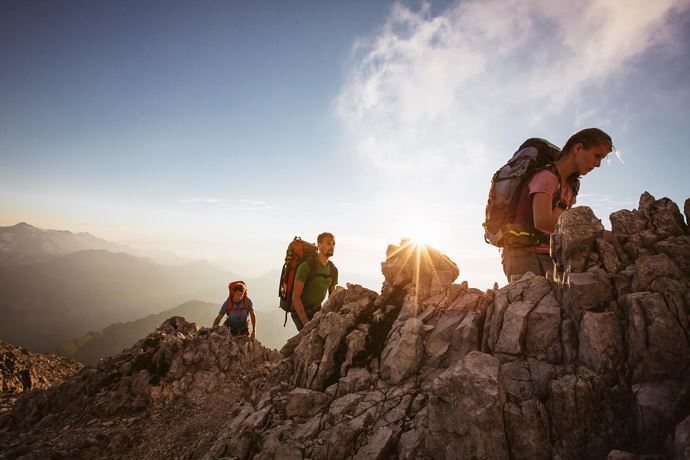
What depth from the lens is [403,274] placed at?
9.98 m

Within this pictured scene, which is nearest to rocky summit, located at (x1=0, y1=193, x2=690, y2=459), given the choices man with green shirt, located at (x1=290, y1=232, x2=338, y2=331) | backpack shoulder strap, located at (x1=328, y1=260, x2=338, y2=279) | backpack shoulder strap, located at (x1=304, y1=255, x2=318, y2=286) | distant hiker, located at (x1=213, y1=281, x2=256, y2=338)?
man with green shirt, located at (x1=290, y1=232, x2=338, y2=331)

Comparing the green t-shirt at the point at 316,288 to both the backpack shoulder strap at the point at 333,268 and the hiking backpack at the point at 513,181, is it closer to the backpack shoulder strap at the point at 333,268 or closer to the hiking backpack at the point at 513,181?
the backpack shoulder strap at the point at 333,268

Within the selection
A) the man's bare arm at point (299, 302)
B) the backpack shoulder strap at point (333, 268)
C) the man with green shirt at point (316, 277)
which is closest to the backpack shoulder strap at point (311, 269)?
the man with green shirt at point (316, 277)

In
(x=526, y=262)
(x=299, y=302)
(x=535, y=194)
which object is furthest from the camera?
(x=299, y=302)

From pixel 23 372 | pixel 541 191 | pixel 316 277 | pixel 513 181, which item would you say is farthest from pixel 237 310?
pixel 541 191

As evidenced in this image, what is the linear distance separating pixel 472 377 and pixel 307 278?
8929mm

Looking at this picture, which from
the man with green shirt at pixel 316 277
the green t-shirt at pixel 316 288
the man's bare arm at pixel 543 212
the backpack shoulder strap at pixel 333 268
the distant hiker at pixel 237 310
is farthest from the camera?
the distant hiker at pixel 237 310

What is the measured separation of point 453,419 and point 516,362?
6.15ft

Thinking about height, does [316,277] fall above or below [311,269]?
below

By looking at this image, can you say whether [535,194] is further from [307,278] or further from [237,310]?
[237,310]

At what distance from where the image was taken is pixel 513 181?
7.50m

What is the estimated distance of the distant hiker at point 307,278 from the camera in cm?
1261

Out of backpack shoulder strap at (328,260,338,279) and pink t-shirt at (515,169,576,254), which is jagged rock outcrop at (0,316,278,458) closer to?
backpack shoulder strap at (328,260,338,279)

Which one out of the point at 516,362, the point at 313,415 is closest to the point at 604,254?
the point at 516,362
